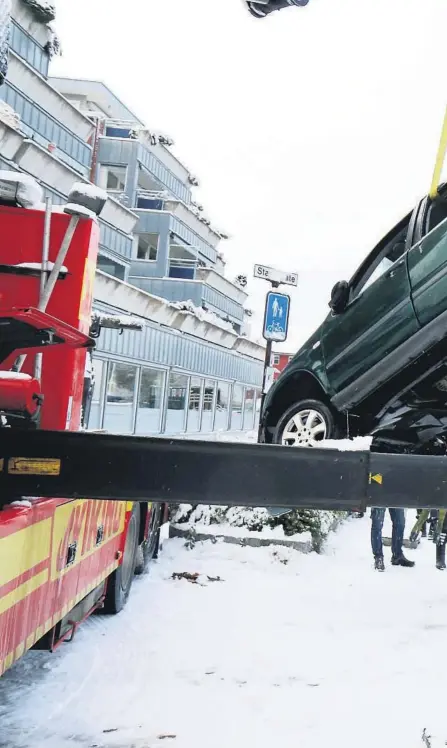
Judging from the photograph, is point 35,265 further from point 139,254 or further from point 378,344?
point 139,254

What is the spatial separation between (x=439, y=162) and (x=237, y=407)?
92.8 ft

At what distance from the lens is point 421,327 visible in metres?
4.43

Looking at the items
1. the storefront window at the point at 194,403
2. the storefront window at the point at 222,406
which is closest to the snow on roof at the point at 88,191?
the storefront window at the point at 194,403

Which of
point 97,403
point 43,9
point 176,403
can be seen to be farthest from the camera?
point 176,403

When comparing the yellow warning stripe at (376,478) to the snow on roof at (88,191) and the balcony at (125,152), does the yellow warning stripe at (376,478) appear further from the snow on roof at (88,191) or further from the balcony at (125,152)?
the balcony at (125,152)

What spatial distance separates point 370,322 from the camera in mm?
4855

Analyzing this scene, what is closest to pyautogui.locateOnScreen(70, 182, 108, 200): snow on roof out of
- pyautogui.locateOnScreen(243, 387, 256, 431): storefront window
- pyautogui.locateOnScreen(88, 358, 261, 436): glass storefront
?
pyautogui.locateOnScreen(88, 358, 261, 436): glass storefront

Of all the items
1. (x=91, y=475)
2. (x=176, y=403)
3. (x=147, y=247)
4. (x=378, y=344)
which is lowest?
(x=91, y=475)

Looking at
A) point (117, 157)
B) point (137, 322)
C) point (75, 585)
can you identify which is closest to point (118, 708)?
point (75, 585)

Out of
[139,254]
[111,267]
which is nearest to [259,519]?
[111,267]

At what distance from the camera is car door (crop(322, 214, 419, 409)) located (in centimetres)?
463

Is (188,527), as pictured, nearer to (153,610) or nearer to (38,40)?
(153,610)

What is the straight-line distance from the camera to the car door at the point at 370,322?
15.2 feet

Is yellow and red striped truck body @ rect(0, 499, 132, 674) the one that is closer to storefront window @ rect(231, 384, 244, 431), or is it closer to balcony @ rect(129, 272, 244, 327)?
balcony @ rect(129, 272, 244, 327)
